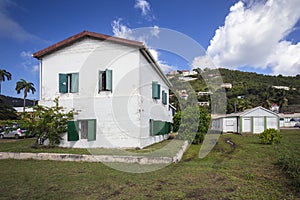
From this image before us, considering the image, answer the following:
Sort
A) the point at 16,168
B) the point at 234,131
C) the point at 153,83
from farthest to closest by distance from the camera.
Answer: the point at 234,131 → the point at 153,83 → the point at 16,168

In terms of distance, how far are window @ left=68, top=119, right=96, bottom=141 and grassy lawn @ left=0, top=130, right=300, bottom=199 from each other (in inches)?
127

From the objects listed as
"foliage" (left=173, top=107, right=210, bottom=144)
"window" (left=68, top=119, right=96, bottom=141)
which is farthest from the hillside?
"window" (left=68, top=119, right=96, bottom=141)

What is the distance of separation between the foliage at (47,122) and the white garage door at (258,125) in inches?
838

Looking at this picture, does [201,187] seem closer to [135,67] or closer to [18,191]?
[18,191]

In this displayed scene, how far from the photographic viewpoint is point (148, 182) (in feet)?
18.7

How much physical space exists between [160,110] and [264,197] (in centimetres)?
1124

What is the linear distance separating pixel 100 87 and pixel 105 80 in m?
0.47

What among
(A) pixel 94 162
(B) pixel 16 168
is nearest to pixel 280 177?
(A) pixel 94 162

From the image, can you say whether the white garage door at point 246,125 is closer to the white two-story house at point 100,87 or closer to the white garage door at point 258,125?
the white garage door at point 258,125

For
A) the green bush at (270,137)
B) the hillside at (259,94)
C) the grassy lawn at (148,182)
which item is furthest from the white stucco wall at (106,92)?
the hillside at (259,94)

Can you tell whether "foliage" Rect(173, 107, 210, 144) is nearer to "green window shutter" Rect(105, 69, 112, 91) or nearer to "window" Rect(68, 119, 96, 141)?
"green window shutter" Rect(105, 69, 112, 91)

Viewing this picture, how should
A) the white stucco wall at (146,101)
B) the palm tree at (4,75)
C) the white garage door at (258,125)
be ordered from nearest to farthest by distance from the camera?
the white stucco wall at (146,101), the white garage door at (258,125), the palm tree at (4,75)

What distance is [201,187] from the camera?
5211 millimetres

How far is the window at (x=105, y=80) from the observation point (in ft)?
36.2
